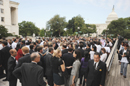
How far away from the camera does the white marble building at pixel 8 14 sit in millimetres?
51156

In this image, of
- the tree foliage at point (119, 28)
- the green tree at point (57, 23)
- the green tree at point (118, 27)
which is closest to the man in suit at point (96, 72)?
the green tree at point (57, 23)

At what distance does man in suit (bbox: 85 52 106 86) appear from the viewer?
407 cm

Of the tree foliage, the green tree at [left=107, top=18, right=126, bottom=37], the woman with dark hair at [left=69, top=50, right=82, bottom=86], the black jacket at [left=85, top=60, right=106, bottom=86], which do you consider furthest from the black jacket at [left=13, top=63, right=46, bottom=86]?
the green tree at [left=107, top=18, right=126, bottom=37]

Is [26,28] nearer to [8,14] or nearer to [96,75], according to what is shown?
[8,14]

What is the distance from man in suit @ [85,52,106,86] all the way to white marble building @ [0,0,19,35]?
179 feet

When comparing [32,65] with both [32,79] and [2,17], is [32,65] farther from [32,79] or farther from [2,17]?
[2,17]

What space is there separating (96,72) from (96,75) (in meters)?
0.12

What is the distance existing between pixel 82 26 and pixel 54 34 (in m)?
17.6

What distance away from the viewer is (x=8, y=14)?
5278 cm

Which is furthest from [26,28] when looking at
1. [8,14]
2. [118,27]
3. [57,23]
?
[118,27]

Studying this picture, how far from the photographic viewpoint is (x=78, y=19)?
234ft

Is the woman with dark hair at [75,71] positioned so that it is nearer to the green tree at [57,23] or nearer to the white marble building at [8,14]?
the white marble building at [8,14]

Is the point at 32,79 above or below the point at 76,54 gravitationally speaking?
below

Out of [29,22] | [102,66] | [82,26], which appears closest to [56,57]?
[102,66]
